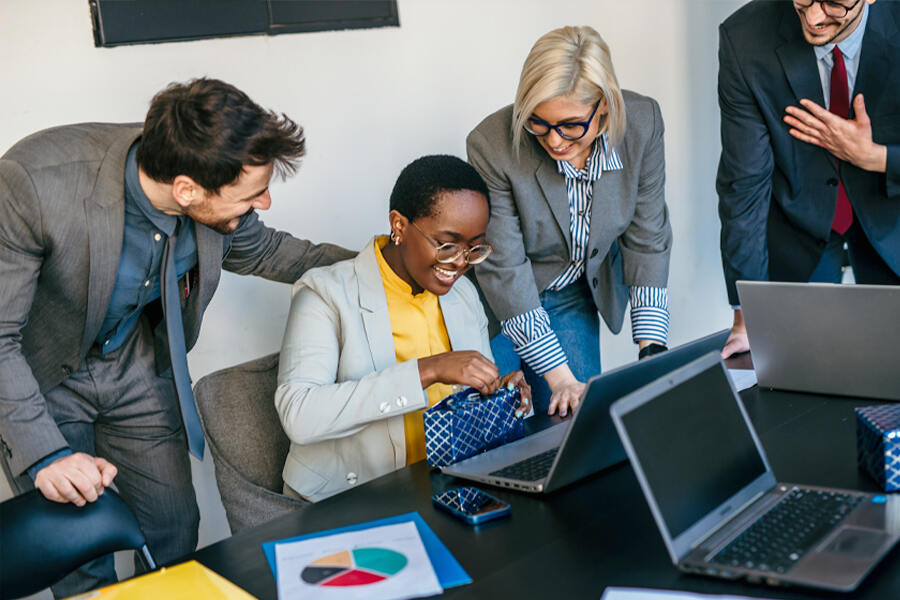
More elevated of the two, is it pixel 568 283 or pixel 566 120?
pixel 566 120

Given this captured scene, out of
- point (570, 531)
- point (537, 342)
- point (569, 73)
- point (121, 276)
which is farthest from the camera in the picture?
point (537, 342)

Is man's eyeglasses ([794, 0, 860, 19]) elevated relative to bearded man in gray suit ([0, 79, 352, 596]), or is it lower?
elevated

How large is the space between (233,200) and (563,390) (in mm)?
887

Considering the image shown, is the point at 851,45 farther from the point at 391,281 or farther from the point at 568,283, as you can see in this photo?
the point at 391,281

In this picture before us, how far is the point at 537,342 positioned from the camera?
7.68ft

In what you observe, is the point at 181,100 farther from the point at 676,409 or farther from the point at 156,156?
the point at 676,409

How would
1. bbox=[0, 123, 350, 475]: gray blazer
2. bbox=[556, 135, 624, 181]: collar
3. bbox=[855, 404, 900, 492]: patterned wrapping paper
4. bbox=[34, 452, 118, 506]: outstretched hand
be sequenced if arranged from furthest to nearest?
1. bbox=[556, 135, 624, 181]: collar
2. bbox=[0, 123, 350, 475]: gray blazer
3. bbox=[34, 452, 118, 506]: outstretched hand
4. bbox=[855, 404, 900, 492]: patterned wrapping paper

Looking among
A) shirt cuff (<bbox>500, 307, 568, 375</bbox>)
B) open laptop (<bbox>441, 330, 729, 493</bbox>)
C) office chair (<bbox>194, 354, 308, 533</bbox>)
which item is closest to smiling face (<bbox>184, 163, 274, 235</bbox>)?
office chair (<bbox>194, 354, 308, 533</bbox>)

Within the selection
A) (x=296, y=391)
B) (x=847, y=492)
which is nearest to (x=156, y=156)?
(x=296, y=391)

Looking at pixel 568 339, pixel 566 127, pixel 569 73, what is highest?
pixel 569 73

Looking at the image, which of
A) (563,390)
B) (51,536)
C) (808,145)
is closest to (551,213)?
(563,390)

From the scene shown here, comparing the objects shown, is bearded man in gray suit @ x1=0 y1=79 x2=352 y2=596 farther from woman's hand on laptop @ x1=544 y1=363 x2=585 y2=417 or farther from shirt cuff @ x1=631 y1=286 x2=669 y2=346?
shirt cuff @ x1=631 y1=286 x2=669 y2=346

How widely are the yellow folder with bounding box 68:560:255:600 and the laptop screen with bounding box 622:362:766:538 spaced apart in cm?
60

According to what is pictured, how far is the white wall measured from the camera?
246 centimetres
